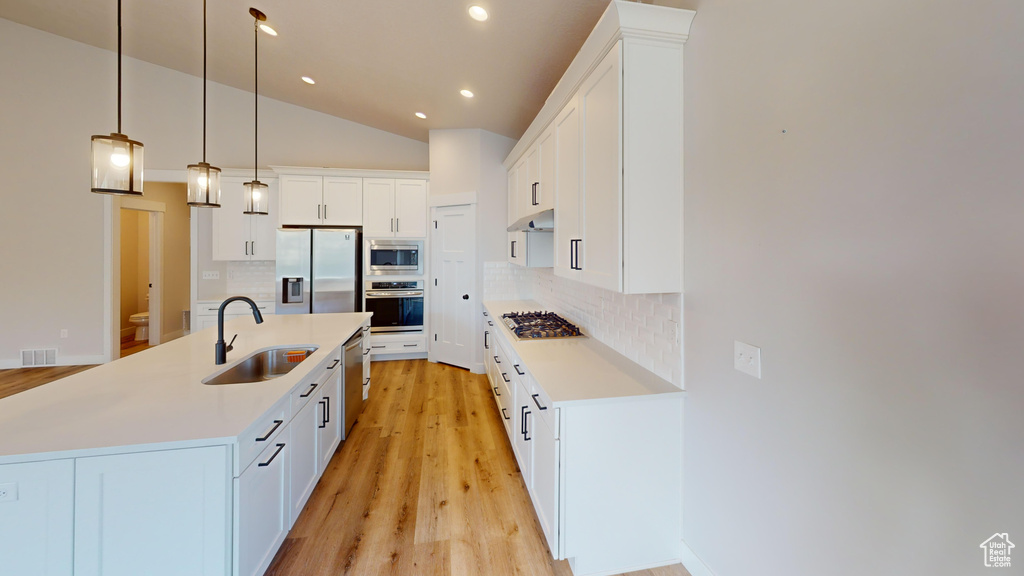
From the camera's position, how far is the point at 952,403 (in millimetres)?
788

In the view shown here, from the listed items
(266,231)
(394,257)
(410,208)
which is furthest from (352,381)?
(266,231)

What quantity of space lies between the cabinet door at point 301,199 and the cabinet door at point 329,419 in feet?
9.62

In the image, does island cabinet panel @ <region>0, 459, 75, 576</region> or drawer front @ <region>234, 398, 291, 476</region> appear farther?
drawer front @ <region>234, 398, 291, 476</region>

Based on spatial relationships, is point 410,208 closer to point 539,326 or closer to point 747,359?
point 539,326

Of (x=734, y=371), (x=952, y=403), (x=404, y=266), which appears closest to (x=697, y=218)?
(x=734, y=371)

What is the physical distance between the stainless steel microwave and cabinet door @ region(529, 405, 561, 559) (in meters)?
3.50

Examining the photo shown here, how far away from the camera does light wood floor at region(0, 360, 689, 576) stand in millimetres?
1688

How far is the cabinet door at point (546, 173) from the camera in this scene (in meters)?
2.41

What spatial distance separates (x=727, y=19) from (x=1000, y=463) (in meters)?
1.50

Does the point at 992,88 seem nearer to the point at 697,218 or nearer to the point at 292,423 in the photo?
the point at 697,218

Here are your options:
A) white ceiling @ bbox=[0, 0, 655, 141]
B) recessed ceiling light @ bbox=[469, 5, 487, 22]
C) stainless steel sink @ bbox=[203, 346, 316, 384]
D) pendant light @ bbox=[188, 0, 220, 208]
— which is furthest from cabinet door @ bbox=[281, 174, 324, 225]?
recessed ceiling light @ bbox=[469, 5, 487, 22]

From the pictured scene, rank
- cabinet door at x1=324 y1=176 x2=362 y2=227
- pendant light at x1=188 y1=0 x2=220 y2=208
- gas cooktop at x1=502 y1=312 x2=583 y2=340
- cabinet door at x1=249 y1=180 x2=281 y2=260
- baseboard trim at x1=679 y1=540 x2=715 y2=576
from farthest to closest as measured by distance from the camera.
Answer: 1. cabinet door at x1=249 y1=180 x2=281 y2=260
2. cabinet door at x1=324 y1=176 x2=362 y2=227
3. gas cooktop at x1=502 y1=312 x2=583 y2=340
4. pendant light at x1=188 y1=0 x2=220 y2=208
5. baseboard trim at x1=679 y1=540 x2=715 y2=576

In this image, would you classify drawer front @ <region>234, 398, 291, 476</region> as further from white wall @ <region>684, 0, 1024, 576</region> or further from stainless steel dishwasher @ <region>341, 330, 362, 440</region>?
white wall @ <region>684, 0, 1024, 576</region>

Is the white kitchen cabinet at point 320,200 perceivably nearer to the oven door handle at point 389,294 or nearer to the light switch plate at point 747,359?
the oven door handle at point 389,294
